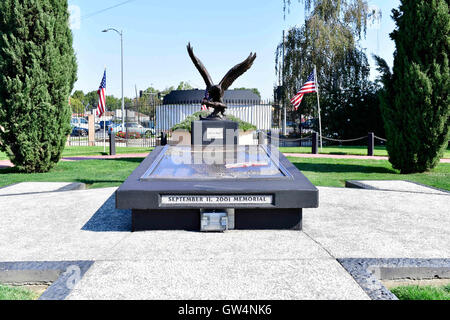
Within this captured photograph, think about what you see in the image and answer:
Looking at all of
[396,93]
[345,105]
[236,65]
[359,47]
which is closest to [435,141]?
[396,93]

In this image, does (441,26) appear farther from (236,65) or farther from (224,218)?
(224,218)

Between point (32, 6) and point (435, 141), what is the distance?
12.3 m

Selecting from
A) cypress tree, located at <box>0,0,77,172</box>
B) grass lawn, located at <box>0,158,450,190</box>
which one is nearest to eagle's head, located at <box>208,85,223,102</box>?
grass lawn, located at <box>0,158,450,190</box>

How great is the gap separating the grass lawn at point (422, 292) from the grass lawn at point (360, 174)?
636cm

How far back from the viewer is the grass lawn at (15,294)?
3.11 meters

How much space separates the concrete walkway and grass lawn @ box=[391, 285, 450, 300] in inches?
15.4

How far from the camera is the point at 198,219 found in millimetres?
4953

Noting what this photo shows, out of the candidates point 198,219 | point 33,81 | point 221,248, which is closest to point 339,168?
point 198,219

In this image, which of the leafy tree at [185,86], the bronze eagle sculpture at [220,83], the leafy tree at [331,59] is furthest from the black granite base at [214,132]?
the leafy tree at [185,86]

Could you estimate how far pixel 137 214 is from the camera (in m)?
4.95

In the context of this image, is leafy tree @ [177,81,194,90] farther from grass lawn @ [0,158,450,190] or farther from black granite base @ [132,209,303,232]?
black granite base @ [132,209,303,232]

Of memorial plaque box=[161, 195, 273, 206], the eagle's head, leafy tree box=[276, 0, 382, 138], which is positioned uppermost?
leafy tree box=[276, 0, 382, 138]

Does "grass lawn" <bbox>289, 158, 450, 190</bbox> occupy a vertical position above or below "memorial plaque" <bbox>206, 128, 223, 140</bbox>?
below

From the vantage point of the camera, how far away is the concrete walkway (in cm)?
315
